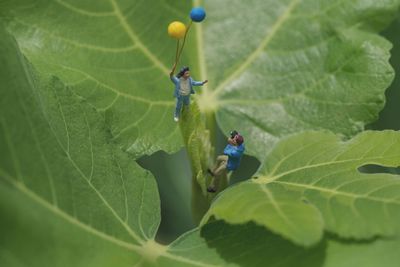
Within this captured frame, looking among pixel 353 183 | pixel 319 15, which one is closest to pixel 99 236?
pixel 353 183

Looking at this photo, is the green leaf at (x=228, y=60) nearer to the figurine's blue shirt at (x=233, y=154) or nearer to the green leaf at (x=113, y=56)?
the green leaf at (x=113, y=56)

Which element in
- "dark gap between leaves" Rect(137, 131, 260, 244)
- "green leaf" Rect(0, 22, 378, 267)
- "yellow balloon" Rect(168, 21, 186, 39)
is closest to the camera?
"green leaf" Rect(0, 22, 378, 267)

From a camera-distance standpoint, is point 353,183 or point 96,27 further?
point 96,27

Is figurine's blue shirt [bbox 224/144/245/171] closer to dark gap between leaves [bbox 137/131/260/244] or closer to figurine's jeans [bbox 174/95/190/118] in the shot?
figurine's jeans [bbox 174/95/190/118]

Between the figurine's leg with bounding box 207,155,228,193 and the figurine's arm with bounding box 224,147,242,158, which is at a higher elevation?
the figurine's arm with bounding box 224,147,242,158

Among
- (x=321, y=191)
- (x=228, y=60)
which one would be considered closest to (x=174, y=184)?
(x=228, y=60)

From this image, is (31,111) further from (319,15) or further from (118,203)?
(319,15)

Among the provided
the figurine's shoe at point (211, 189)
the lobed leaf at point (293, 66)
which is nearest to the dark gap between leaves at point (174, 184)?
the lobed leaf at point (293, 66)

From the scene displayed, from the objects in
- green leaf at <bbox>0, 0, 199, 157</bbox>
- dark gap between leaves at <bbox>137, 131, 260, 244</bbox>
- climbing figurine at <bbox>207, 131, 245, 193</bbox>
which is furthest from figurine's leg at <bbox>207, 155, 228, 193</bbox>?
dark gap between leaves at <bbox>137, 131, 260, 244</bbox>
